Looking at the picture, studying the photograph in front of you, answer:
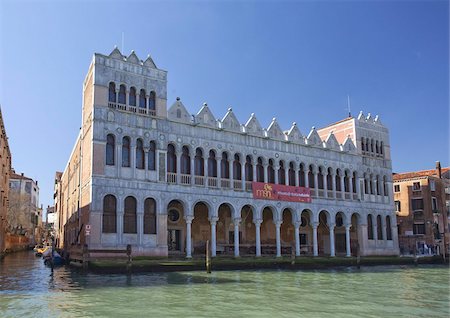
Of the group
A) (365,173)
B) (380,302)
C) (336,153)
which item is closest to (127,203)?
(380,302)

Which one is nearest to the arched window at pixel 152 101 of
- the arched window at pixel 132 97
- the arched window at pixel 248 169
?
the arched window at pixel 132 97

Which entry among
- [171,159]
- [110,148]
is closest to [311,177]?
[171,159]

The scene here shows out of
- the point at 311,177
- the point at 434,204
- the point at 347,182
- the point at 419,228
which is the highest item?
the point at 311,177

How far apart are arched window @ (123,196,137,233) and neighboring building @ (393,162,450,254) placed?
108ft

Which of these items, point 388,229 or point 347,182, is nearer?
point 347,182

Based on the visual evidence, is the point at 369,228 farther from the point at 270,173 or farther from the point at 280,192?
the point at 270,173

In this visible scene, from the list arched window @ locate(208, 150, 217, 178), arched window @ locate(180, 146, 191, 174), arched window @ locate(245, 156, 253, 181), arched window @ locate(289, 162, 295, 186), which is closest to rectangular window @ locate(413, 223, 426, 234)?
arched window @ locate(289, 162, 295, 186)

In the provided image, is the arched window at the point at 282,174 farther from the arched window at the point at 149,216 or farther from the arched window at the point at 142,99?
the arched window at the point at 142,99

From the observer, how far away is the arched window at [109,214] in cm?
2689

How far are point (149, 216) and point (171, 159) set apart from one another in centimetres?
A: 400

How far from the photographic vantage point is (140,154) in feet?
94.6

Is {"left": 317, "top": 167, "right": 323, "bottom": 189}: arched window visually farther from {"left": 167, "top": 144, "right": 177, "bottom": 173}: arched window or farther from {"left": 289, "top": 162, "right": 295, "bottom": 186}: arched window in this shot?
{"left": 167, "top": 144, "right": 177, "bottom": 173}: arched window

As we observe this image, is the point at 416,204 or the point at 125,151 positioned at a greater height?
the point at 125,151

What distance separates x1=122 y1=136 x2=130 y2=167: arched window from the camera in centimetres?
2817
